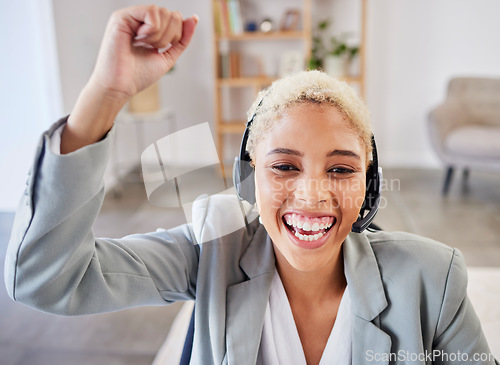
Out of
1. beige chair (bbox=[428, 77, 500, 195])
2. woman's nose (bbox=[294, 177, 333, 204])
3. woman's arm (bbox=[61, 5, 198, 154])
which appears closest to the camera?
woman's arm (bbox=[61, 5, 198, 154])

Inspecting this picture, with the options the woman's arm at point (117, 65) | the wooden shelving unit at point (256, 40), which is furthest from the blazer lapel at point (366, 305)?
the wooden shelving unit at point (256, 40)

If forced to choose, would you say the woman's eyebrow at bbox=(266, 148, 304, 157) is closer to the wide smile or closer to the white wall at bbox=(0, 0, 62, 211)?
the wide smile

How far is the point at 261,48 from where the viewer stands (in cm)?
454

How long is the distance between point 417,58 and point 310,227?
4.15 meters

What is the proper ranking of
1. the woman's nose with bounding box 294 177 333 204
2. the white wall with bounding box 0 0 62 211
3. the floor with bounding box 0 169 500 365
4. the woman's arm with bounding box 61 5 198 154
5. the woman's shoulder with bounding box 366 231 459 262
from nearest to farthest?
the woman's arm with bounding box 61 5 198 154
the woman's nose with bounding box 294 177 333 204
the woman's shoulder with bounding box 366 231 459 262
the floor with bounding box 0 169 500 365
the white wall with bounding box 0 0 62 211

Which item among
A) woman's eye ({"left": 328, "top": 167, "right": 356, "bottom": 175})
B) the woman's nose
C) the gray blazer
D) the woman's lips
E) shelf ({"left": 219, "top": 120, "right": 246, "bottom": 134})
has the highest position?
woman's eye ({"left": 328, "top": 167, "right": 356, "bottom": 175})

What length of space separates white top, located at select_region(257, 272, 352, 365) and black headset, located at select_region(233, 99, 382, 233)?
7.1 inches

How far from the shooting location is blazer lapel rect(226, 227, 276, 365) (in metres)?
0.86

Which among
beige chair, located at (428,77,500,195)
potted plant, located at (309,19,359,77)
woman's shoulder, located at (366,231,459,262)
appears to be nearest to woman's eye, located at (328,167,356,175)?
woman's shoulder, located at (366,231,459,262)

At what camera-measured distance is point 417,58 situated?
14.7 feet

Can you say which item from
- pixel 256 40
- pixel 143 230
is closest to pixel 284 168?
pixel 143 230

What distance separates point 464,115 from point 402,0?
1.26 meters

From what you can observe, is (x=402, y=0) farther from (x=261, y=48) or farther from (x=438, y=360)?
(x=438, y=360)

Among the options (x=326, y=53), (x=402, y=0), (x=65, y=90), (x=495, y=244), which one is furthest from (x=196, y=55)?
(x=495, y=244)
